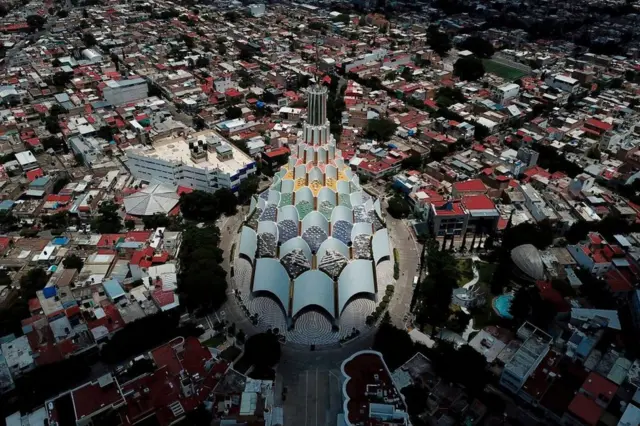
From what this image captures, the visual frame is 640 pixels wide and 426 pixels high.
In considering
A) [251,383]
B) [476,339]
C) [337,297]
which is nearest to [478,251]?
[476,339]

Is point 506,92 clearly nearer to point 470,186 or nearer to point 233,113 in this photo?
point 470,186

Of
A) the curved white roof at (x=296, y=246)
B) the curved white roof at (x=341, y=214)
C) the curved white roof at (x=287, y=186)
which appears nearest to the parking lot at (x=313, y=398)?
the curved white roof at (x=296, y=246)

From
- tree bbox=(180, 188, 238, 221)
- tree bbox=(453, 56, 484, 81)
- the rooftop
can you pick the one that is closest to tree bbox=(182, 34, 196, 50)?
the rooftop

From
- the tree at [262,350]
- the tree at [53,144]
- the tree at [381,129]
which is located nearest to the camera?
the tree at [262,350]

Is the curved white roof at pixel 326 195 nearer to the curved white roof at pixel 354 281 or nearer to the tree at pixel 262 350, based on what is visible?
the curved white roof at pixel 354 281

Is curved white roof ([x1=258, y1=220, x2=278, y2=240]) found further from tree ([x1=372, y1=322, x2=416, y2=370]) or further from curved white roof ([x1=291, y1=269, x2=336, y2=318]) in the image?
tree ([x1=372, y1=322, x2=416, y2=370])

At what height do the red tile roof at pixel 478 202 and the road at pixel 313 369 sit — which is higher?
the red tile roof at pixel 478 202

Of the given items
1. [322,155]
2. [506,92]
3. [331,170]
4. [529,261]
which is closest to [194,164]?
[322,155]
